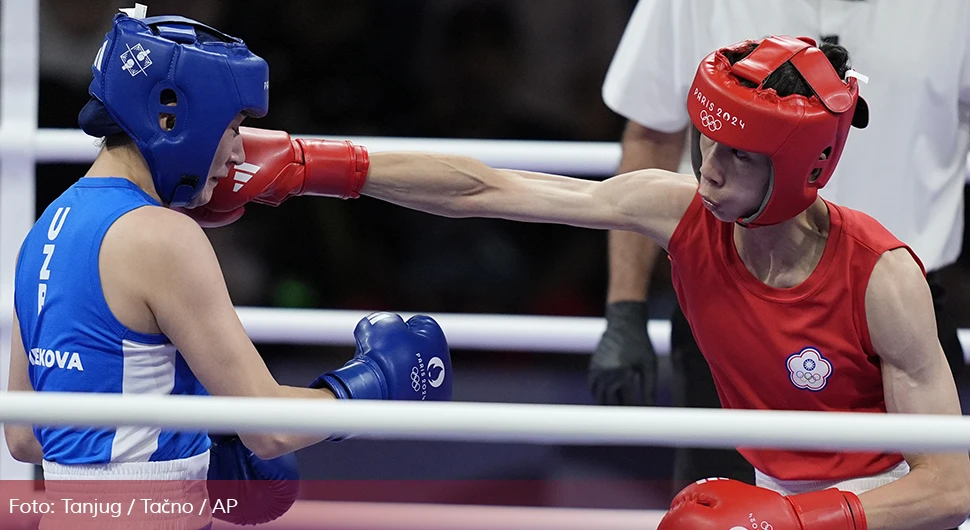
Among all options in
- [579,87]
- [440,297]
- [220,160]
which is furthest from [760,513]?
[579,87]

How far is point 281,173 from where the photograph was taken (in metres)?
1.67

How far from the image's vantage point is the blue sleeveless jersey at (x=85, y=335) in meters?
1.41

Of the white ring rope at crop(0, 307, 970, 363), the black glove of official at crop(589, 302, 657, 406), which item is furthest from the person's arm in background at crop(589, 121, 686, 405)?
the white ring rope at crop(0, 307, 970, 363)

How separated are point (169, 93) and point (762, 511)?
0.93 metres

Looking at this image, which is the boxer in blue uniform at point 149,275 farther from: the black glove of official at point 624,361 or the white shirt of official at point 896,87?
the white shirt of official at point 896,87

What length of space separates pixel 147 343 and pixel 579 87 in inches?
120

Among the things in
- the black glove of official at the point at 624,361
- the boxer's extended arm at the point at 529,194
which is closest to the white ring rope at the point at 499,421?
the boxer's extended arm at the point at 529,194

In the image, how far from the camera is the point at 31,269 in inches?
57.6

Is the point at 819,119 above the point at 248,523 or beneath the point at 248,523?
above

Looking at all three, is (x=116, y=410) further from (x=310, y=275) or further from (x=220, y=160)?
(x=310, y=275)

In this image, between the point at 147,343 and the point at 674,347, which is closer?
the point at 147,343

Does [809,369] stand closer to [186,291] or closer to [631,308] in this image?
[631,308]

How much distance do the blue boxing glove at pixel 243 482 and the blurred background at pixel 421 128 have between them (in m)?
1.75

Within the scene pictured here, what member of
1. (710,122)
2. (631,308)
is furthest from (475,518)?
(710,122)
